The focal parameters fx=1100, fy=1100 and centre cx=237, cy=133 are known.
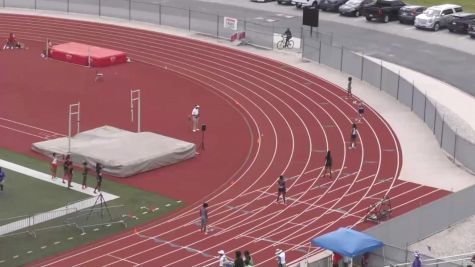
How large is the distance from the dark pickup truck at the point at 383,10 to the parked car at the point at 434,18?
2.65 m

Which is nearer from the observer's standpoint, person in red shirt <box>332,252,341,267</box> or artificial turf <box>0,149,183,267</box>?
person in red shirt <box>332,252,341,267</box>

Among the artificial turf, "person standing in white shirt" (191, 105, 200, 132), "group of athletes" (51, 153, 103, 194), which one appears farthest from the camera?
"person standing in white shirt" (191, 105, 200, 132)

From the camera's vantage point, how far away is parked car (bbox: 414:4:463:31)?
254ft

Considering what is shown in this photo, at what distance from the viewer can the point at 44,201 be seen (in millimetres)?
42812

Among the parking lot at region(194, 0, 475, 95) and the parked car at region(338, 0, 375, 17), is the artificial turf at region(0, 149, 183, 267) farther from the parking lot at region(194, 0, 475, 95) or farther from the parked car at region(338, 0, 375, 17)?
the parked car at region(338, 0, 375, 17)

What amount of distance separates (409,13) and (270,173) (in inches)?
1404

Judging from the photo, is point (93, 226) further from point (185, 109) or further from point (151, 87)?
point (151, 87)

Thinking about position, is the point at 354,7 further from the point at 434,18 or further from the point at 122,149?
the point at 122,149

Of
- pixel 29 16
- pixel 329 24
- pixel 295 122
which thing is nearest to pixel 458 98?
pixel 295 122

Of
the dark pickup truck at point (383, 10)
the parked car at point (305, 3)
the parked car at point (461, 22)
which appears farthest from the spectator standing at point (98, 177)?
the parked car at point (305, 3)

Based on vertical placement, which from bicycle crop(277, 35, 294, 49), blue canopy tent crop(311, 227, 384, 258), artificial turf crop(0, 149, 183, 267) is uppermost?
bicycle crop(277, 35, 294, 49)

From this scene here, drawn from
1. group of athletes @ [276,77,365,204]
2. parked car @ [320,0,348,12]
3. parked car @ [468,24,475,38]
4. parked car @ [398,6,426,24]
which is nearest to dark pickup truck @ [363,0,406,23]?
parked car @ [398,6,426,24]

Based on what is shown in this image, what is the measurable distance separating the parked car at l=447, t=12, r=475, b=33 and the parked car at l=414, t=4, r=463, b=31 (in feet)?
3.21

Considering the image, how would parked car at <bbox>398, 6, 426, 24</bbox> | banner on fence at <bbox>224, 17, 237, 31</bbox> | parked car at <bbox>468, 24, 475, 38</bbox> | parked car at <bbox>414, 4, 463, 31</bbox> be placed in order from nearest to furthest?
banner on fence at <bbox>224, 17, 237, 31</bbox> < parked car at <bbox>468, 24, 475, 38</bbox> < parked car at <bbox>414, 4, 463, 31</bbox> < parked car at <bbox>398, 6, 426, 24</bbox>
